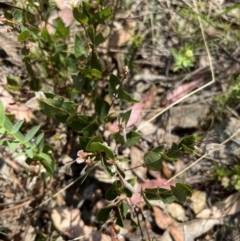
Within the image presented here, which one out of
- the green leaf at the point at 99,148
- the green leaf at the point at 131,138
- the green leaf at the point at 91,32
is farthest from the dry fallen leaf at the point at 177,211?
the green leaf at the point at 91,32

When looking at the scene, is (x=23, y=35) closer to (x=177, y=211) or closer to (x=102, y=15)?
(x=102, y=15)

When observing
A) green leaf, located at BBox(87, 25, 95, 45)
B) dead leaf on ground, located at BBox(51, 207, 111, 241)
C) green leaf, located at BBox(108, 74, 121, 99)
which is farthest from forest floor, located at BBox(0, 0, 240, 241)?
green leaf, located at BBox(87, 25, 95, 45)

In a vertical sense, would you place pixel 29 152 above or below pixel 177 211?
above

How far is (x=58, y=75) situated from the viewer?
2229mm

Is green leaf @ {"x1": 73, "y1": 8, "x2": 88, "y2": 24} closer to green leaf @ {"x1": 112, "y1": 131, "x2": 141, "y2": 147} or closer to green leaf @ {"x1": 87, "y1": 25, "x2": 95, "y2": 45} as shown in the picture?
green leaf @ {"x1": 87, "y1": 25, "x2": 95, "y2": 45}

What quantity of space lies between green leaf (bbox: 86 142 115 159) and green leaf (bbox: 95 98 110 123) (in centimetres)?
39

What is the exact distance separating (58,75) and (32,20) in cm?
30

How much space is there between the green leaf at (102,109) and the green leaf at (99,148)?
1.27ft

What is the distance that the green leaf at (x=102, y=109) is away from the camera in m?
1.99

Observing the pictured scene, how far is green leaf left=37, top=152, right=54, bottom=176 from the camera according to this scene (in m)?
1.88

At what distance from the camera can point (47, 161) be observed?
1902mm

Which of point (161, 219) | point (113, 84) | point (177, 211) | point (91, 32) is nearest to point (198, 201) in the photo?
point (177, 211)

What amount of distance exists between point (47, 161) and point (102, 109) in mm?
349

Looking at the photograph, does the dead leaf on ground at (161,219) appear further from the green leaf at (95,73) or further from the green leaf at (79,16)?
the green leaf at (79,16)
